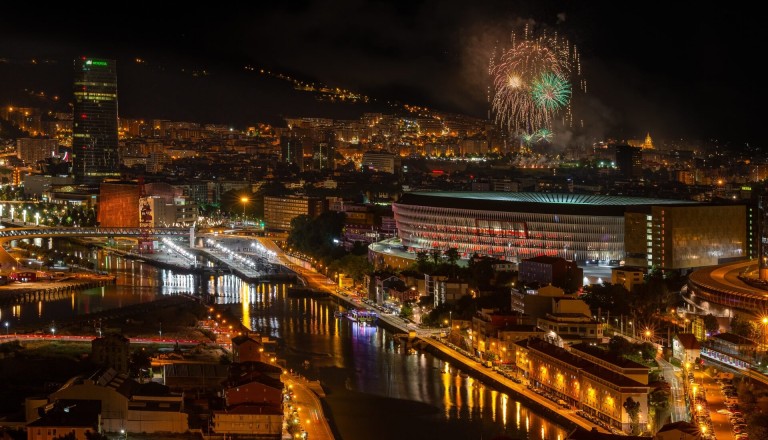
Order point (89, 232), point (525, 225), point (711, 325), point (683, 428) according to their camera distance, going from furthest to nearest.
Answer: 1. point (89, 232)
2. point (525, 225)
3. point (711, 325)
4. point (683, 428)

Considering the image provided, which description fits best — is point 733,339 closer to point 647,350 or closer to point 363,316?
point 647,350

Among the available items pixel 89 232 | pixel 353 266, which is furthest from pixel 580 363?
pixel 89 232

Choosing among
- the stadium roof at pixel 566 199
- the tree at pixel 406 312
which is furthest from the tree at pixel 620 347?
the stadium roof at pixel 566 199

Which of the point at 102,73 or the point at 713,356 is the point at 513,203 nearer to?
the point at 713,356

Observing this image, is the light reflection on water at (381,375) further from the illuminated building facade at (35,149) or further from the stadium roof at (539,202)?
the illuminated building facade at (35,149)

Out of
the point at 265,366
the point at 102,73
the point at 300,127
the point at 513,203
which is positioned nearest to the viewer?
the point at 265,366

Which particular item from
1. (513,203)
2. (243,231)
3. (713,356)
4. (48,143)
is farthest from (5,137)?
(713,356)
